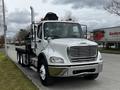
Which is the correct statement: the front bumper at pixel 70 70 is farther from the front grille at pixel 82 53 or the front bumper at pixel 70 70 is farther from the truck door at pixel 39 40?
the truck door at pixel 39 40

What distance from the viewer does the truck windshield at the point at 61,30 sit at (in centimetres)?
943

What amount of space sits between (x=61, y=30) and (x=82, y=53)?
5.58 feet

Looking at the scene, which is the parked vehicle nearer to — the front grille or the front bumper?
the front grille

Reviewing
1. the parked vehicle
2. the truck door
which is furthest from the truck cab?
the parked vehicle

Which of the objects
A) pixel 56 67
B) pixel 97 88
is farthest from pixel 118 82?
pixel 56 67

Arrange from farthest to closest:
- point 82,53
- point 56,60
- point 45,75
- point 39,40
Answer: point 39,40, point 45,75, point 82,53, point 56,60

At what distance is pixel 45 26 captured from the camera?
380 inches

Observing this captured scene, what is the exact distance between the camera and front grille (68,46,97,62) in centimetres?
825

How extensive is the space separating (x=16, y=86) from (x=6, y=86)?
0.39m

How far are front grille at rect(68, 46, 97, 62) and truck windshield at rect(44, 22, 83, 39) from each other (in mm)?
1313

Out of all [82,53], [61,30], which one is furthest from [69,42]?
[61,30]

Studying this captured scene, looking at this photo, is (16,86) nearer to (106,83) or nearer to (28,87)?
(28,87)

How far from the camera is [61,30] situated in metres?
9.60

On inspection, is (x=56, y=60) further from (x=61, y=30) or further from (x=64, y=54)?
(x=61, y=30)
